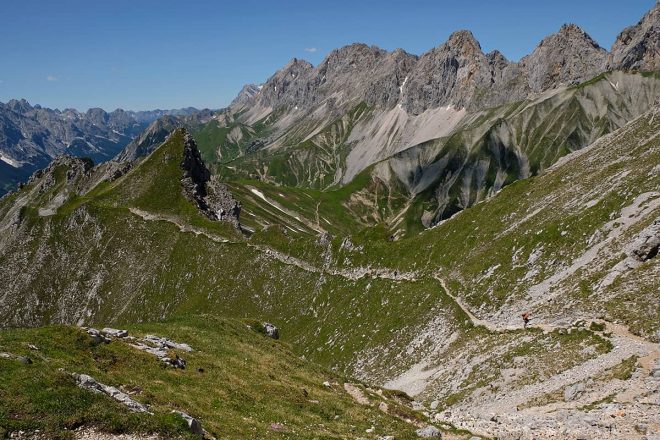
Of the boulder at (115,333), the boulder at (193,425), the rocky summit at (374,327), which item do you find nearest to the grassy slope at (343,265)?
the rocky summit at (374,327)

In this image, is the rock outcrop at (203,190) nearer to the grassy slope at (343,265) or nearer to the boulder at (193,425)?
the grassy slope at (343,265)

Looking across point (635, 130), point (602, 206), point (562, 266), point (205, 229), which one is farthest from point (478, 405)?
point (205, 229)

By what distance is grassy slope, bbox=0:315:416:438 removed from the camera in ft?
80.4

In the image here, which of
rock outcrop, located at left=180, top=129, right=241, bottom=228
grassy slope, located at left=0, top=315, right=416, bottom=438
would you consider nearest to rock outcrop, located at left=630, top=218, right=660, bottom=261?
grassy slope, located at left=0, top=315, right=416, bottom=438

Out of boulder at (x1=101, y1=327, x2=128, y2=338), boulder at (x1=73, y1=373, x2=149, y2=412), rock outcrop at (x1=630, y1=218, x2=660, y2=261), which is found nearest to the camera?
boulder at (x1=73, y1=373, x2=149, y2=412)

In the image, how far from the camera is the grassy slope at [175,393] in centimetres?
2450

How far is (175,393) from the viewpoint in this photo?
3256 cm

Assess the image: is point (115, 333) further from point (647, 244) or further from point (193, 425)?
point (647, 244)

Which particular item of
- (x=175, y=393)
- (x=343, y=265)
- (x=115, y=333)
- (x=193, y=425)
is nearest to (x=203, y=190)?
(x=343, y=265)

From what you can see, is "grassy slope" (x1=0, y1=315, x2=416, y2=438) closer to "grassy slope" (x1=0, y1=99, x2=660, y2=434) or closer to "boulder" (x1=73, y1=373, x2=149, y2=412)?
"boulder" (x1=73, y1=373, x2=149, y2=412)

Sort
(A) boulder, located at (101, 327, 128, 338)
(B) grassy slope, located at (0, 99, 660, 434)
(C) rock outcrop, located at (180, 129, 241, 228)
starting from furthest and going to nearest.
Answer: (C) rock outcrop, located at (180, 129, 241, 228) → (B) grassy slope, located at (0, 99, 660, 434) → (A) boulder, located at (101, 327, 128, 338)

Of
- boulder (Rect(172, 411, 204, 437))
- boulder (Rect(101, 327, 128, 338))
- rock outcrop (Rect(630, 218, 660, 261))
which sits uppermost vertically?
rock outcrop (Rect(630, 218, 660, 261))

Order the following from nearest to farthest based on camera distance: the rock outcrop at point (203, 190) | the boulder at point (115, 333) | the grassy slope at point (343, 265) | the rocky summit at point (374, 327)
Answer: the rocky summit at point (374, 327) < the boulder at point (115, 333) < the grassy slope at point (343, 265) < the rock outcrop at point (203, 190)

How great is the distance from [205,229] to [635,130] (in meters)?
102
